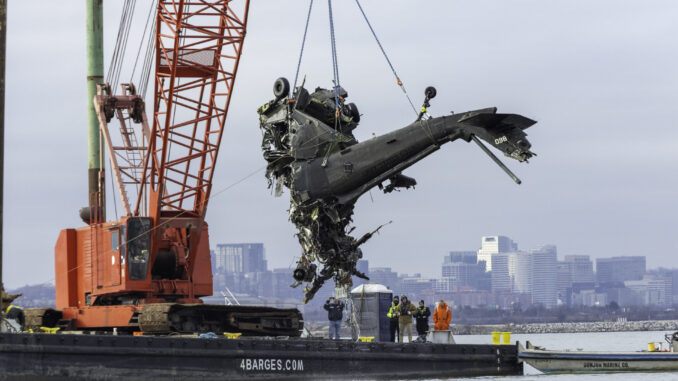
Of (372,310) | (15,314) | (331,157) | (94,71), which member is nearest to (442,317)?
(372,310)

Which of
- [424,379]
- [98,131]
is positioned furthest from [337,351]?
[98,131]

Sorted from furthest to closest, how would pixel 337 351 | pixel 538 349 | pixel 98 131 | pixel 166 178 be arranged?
pixel 98 131
pixel 166 178
pixel 538 349
pixel 337 351

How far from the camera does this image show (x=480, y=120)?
34.3 m

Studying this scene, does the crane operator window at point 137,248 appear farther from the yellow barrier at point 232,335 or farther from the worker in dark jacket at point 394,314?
the worker in dark jacket at point 394,314

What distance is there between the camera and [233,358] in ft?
115

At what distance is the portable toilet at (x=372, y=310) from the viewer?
138 feet

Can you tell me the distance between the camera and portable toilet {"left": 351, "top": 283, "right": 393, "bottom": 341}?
138ft

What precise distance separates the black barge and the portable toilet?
4385mm

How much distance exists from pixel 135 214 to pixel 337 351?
9437mm

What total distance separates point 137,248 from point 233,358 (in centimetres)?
638

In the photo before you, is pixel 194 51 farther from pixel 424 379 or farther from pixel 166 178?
pixel 424 379

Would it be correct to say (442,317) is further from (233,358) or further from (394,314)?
(233,358)

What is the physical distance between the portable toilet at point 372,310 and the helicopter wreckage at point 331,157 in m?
3.05

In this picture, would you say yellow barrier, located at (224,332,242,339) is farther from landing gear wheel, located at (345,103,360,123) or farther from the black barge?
landing gear wheel, located at (345,103,360,123)
